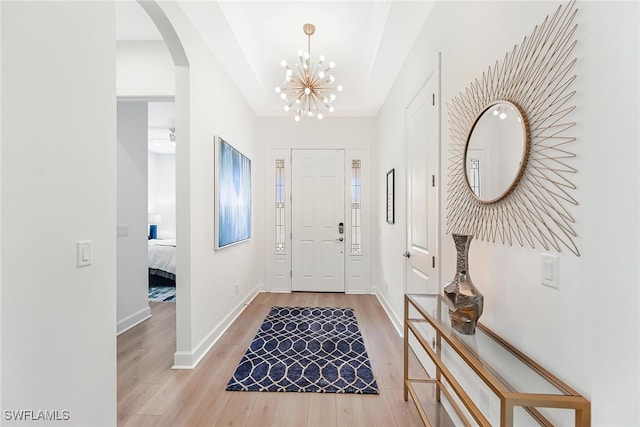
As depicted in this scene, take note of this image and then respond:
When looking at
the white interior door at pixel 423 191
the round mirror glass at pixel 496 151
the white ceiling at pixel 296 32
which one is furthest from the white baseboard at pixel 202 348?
the white ceiling at pixel 296 32

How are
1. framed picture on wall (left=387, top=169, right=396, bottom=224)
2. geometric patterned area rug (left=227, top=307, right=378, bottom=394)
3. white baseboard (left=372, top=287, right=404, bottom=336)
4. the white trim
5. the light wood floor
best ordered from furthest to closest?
1. framed picture on wall (left=387, top=169, right=396, bottom=224)
2. white baseboard (left=372, top=287, right=404, bottom=336)
3. the white trim
4. geometric patterned area rug (left=227, top=307, right=378, bottom=394)
5. the light wood floor

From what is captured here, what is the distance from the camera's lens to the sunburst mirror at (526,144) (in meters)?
0.98

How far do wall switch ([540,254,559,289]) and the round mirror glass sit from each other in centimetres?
32

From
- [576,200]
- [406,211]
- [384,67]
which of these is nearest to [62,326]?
[576,200]

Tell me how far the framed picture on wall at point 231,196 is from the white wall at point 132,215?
1048 mm

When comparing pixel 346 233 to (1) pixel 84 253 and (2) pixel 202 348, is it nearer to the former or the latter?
(2) pixel 202 348

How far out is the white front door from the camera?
4.73 meters

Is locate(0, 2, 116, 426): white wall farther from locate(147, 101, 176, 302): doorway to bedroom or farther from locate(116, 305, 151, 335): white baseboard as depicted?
locate(147, 101, 176, 302): doorway to bedroom

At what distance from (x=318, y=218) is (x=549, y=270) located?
12.4 ft

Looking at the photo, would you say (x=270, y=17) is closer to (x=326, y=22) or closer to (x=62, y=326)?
(x=326, y=22)

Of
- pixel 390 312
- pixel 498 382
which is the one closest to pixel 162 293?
pixel 390 312

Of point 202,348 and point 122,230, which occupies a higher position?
point 122,230

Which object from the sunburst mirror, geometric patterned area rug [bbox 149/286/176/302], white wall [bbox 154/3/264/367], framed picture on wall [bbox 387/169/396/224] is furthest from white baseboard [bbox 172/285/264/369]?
the sunburst mirror

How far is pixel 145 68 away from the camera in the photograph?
2941 millimetres
